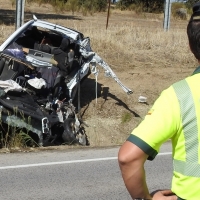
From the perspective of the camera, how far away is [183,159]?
239 centimetres

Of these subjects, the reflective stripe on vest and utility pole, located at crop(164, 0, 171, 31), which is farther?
utility pole, located at crop(164, 0, 171, 31)

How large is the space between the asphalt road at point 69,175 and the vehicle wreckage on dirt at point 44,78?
2.56ft

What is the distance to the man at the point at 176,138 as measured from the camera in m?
2.31

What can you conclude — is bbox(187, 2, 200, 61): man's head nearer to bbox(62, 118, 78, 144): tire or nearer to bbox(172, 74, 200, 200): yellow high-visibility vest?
bbox(172, 74, 200, 200): yellow high-visibility vest

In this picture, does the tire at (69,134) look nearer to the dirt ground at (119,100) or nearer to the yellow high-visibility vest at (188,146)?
the dirt ground at (119,100)

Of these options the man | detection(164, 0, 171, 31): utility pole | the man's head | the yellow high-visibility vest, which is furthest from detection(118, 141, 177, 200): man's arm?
detection(164, 0, 171, 31): utility pole

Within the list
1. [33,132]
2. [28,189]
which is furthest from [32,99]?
[28,189]

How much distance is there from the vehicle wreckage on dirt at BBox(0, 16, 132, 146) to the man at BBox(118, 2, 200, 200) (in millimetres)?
8099

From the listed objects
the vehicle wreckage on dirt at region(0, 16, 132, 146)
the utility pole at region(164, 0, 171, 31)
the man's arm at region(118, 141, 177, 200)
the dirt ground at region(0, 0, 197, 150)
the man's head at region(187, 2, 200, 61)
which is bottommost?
the dirt ground at region(0, 0, 197, 150)

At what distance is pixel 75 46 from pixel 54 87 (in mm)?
1302

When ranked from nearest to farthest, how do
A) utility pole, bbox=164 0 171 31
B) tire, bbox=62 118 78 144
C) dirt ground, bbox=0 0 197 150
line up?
tire, bbox=62 118 78 144
dirt ground, bbox=0 0 197 150
utility pole, bbox=164 0 171 31

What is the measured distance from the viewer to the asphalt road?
23.8 ft

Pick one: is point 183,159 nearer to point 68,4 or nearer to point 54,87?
point 54,87

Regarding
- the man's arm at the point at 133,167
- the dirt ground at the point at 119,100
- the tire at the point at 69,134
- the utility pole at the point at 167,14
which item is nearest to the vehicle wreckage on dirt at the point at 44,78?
the tire at the point at 69,134
